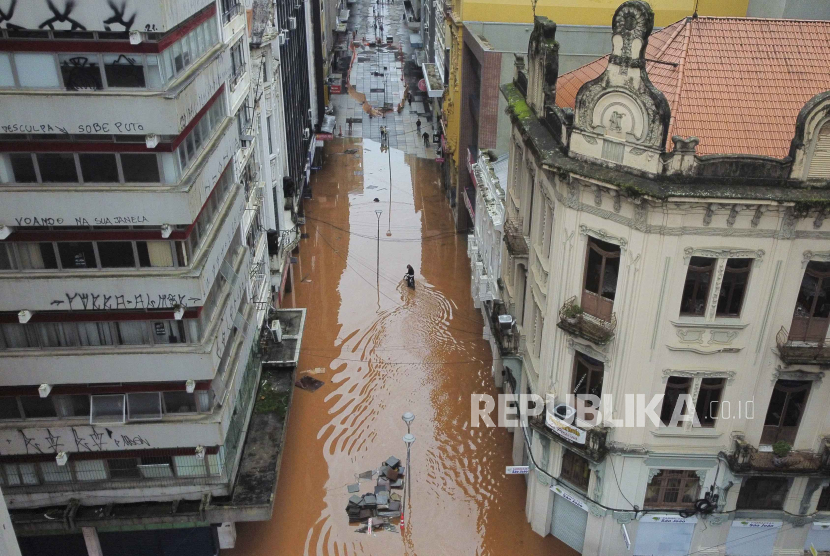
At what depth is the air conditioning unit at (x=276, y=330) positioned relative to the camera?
3497 centimetres

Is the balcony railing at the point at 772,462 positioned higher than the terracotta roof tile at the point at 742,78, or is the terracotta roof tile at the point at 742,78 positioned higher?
the terracotta roof tile at the point at 742,78

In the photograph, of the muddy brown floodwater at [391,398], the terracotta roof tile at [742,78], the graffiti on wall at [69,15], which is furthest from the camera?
the muddy brown floodwater at [391,398]

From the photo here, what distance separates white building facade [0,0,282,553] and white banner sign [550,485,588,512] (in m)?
12.4

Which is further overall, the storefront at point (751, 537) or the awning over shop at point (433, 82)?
the awning over shop at point (433, 82)

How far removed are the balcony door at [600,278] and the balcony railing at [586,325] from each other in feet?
0.77

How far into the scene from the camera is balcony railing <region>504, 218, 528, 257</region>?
29234mm

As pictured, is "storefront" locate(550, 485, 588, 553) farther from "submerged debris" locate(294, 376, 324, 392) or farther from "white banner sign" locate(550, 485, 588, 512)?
"submerged debris" locate(294, 376, 324, 392)

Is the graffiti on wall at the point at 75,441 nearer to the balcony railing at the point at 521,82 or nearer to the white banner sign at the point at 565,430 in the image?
the white banner sign at the point at 565,430

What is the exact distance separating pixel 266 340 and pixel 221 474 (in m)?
10.9

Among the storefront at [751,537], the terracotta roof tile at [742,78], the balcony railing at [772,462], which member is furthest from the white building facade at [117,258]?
the storefront at [751,537]

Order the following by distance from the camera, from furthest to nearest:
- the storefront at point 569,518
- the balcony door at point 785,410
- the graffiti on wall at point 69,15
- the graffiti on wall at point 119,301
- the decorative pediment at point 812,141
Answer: the storefront at point 569,518
the balcony door at point 785,410
the graffiti on wall at point 119,301
the decorative pediment at point 812,141
the graffiti on wall at point 69,15

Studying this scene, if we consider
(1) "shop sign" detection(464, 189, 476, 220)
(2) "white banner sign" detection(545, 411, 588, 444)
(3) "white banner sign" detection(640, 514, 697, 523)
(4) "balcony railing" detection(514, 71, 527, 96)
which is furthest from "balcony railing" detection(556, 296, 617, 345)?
(1) "shop sign" detection(464, 189, 476, 220)

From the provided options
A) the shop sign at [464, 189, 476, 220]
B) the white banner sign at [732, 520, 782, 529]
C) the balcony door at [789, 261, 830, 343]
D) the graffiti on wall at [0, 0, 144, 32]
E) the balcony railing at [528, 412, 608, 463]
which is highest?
the graffiti on wall at [0, 0, 144, 32]

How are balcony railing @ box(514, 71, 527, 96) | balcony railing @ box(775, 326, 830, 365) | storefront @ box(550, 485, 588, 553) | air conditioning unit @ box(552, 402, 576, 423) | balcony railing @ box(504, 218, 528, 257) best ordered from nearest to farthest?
balcony railing @ box(775, 326, 830, 365) < air conditioning unit @ box(552, 402, 576, 423) < storefront @ box(550, 485, 588, 553) < balcony railing @ box(504, 218, 528, 257) < balcony railing @ box(514, 71, 527, 96)
